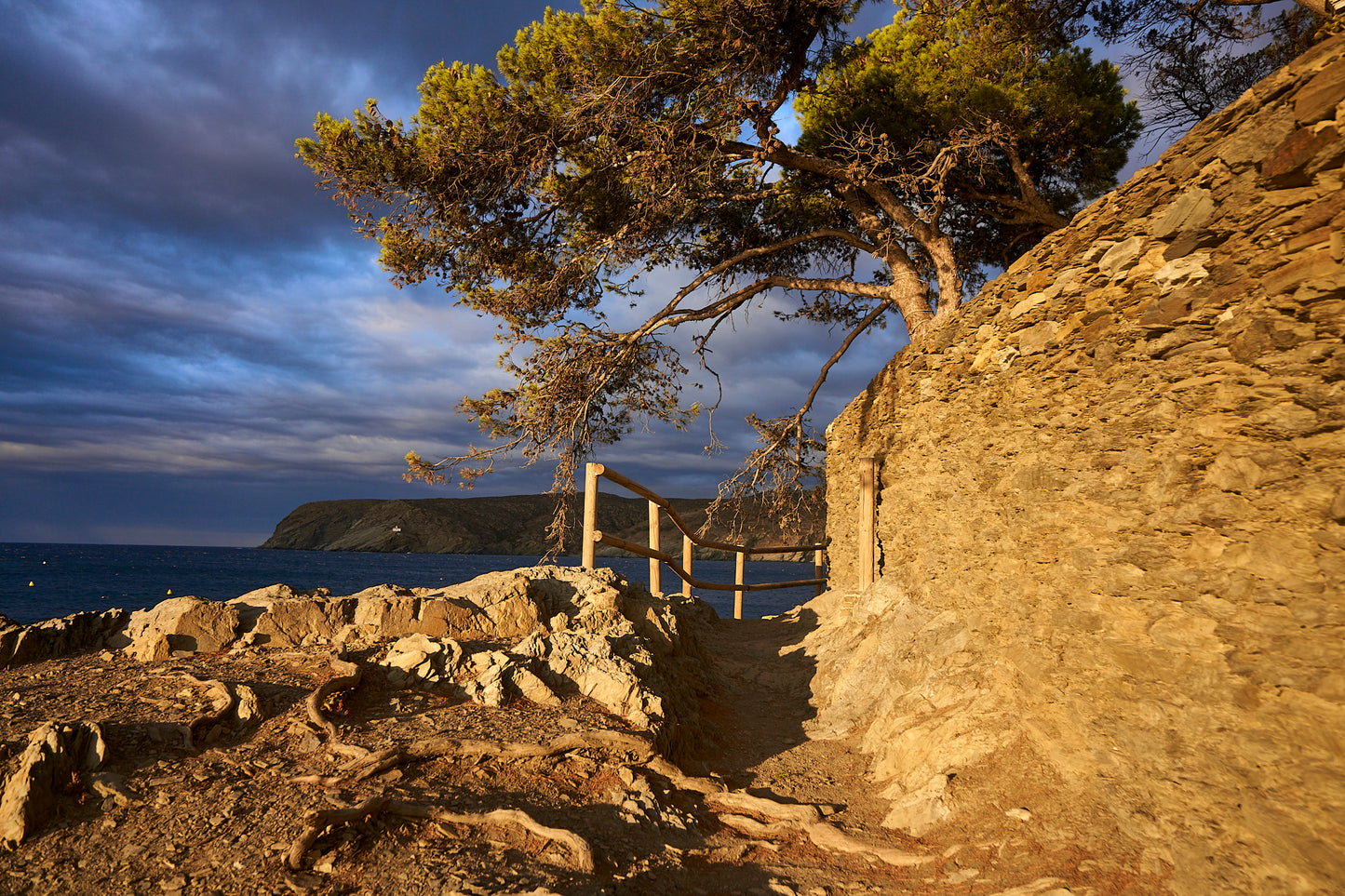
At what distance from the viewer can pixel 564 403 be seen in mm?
9172

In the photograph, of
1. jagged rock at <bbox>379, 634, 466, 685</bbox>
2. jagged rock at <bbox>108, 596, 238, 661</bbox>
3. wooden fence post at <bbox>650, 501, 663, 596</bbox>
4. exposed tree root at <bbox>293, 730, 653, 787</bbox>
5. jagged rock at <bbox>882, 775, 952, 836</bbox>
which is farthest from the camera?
wooden fence post at <bbox>650, 501, 663, 596</bbox>

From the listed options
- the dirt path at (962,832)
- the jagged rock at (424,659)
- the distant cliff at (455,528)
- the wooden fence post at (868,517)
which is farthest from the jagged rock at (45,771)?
the distant cliff at (455,528)

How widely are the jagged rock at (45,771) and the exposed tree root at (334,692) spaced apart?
92 cm

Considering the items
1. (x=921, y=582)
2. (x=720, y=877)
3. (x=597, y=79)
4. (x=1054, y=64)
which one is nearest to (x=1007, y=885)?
(x=720, y=877)

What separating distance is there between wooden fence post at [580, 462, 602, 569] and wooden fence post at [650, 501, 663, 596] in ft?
3.95

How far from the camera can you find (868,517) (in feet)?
21.9

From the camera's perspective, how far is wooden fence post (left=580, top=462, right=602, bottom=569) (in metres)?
6.00

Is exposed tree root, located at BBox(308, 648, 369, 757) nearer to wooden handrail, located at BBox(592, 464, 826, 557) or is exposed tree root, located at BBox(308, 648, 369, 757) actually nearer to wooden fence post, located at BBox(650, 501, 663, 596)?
wooden handrail, located at BBox(592, 464, 826, 557)

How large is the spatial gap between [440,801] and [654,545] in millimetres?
4372

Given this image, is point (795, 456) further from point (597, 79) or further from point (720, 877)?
point (720, 877)

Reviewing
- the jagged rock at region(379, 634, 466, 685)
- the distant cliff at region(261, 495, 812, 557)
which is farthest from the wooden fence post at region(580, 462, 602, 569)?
the distant cliff at region(261, 495, 812, 557)

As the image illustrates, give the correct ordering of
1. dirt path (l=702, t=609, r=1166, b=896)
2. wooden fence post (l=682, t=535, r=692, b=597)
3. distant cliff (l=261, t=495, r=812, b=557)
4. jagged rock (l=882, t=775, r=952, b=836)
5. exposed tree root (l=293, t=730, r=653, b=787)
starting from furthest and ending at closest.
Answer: distant cliff (l=261, t=495, r=812, b=557)
wooden fence post (l=682, t=535, r=692, b=597)
jagged rock (l=882, t=775, r=952, b=836)
exposed tree root (l=293, t=730, r=653, b=787)
dirt path (l=702, t=609, r=1166, b=896)

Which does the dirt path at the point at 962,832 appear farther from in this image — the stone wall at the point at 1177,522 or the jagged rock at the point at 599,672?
the jagged rock at the point at 599,672

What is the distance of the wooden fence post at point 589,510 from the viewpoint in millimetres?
6000
